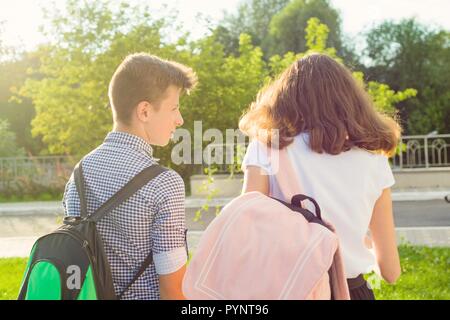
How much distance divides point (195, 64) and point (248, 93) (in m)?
1.72

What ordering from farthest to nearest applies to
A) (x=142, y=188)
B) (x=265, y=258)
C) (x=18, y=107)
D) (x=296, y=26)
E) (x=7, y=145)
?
(x=296, y=26)
(x=18, y=107)
(x=7, y=145)
(x=142, y=188)
(x=265, y=258)

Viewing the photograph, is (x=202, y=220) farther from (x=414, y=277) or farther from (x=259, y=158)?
(x=259, y=158)

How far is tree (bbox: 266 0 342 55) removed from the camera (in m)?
37.6

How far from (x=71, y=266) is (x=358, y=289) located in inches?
38.6

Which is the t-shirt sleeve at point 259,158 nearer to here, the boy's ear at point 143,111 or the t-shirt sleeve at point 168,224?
the t-shirt sleeve at point 168,224

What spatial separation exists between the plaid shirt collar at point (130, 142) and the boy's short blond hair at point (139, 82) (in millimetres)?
49

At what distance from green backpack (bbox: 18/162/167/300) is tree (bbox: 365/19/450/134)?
24.7 metres

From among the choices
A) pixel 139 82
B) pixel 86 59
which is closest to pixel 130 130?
pixel 139 82

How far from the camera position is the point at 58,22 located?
18.9 metres

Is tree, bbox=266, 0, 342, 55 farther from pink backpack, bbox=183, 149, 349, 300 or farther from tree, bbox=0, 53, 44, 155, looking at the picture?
pink backpack, bbox=183, 149, 349, 300

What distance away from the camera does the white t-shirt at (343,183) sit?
221 cm

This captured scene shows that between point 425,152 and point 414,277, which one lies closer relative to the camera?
point 414,277

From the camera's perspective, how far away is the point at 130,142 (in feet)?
7.58

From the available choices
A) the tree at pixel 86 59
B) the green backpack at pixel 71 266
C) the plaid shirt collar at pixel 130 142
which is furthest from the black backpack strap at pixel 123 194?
the tree at pixel 86 59
